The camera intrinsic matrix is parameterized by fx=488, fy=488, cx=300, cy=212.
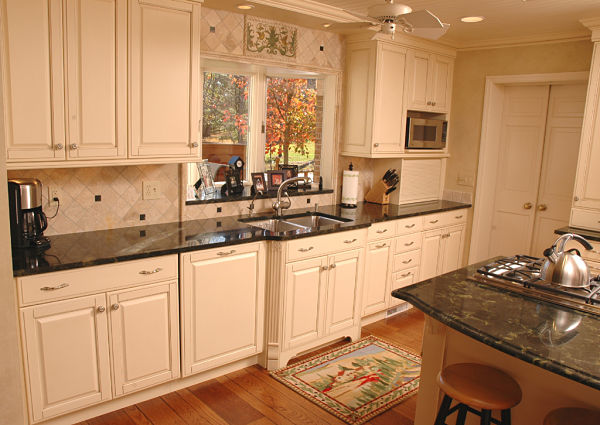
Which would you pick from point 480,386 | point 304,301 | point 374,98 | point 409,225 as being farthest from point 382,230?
point 480,386

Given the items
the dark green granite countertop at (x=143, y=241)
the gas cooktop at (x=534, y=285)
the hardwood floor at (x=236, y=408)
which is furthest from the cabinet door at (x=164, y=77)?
the gas cooktop at (x=534, y=285)

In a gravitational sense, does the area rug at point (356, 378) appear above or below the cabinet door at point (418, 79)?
below

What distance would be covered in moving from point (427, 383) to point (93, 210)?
2183mm

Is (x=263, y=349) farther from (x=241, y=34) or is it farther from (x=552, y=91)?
(x=552, y=91)

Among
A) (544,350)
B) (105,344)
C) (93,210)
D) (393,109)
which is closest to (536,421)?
(544,350)

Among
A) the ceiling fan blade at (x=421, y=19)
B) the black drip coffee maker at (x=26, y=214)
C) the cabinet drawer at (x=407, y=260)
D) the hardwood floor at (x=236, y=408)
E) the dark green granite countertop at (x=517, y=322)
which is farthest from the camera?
the cabinet drawer at (x=407, y=260)

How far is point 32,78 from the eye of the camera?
2.42 meters

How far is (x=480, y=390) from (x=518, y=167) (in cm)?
345

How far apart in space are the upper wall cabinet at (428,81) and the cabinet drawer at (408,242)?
117 cm

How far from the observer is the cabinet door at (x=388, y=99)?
4.15 meters

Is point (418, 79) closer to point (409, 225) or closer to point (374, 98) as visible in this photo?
point (374, 98)

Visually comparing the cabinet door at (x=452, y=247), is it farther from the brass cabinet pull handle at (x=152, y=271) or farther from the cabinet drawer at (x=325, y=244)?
the brass cabinet pull handle at (x=152, y=271)

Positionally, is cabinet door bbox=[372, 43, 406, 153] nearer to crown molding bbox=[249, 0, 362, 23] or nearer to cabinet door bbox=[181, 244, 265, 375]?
crown molding bbox=[249, 0, 362, 23]

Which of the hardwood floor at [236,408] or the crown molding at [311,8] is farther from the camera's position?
the crown molding at [311,8]
